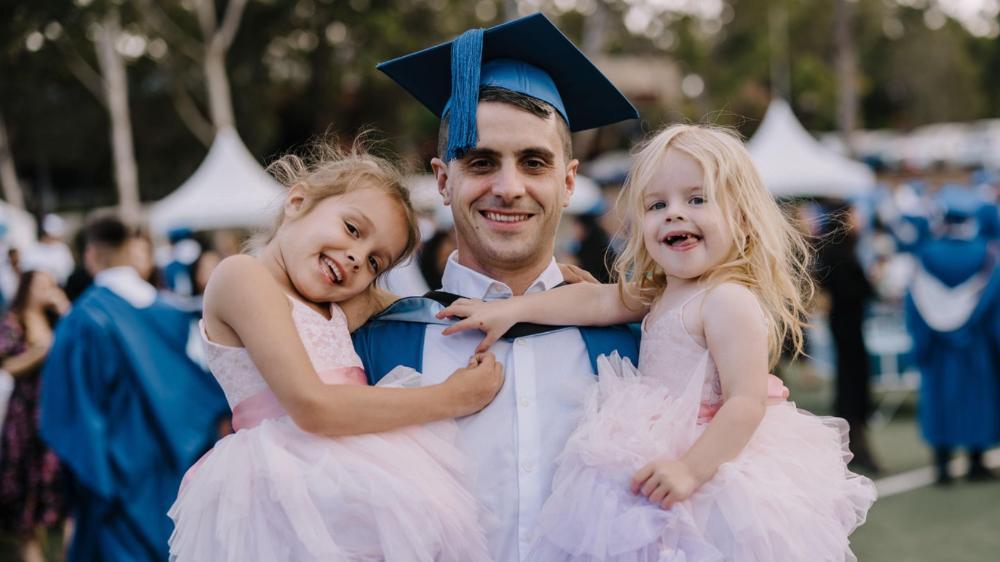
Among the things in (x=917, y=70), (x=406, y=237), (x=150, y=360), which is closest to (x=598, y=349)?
(x=406, y=237)

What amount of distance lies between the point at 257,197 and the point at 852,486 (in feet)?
35.6

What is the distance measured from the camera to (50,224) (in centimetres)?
1102

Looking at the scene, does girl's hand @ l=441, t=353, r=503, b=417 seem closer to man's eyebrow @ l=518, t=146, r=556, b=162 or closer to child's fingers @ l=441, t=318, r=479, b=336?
child's fingers @ l=441, t=318, r=479, b=336

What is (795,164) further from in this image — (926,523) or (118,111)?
(118,111)

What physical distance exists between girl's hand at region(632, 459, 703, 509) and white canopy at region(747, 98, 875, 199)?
11621 mm

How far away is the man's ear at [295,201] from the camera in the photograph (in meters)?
2.34

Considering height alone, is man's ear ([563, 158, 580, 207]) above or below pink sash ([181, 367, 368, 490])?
above

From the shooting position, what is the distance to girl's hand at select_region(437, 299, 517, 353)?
7.37 feet

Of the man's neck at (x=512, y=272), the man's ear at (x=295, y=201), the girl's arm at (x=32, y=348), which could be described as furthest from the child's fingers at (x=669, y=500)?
the girl's arm at (x=32, y=348)

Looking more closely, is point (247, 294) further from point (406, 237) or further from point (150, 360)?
point (150, 360)

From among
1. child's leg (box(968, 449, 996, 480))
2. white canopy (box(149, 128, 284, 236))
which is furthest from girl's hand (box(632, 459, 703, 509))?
white canopy (box(149, 128, 284, 236))

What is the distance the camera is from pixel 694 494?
197 cm

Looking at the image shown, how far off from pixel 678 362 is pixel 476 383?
44 centimetres

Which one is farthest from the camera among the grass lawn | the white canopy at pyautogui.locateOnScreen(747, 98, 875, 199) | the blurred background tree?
the blurred background tree
